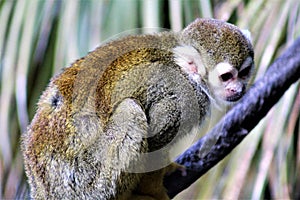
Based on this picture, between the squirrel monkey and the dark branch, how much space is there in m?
0.07

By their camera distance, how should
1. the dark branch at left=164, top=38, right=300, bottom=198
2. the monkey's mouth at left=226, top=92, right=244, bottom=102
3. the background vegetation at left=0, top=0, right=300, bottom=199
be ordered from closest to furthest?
the dark branch at left=164, top=38, right=300, bottom=198
the monkey's mouth at left=226, top=92, right=244, bottom=102
the background vegetation at left=0, top=0, right=300, bottom=199

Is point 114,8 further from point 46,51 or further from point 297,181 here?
point 297,181

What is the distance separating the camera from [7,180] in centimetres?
261

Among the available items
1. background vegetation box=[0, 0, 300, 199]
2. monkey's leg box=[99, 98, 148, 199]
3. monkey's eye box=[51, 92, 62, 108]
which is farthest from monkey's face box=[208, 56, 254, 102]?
background vegetation box=[0, 0, 300, 199]

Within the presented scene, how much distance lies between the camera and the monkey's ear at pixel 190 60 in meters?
1.86

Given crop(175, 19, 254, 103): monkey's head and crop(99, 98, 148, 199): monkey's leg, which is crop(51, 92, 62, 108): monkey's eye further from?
crop(175, 19, 254, 103): monkey's head

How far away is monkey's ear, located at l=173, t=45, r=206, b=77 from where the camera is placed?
1.86 metres

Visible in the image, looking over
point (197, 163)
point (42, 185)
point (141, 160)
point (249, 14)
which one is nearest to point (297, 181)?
point (249, 14)

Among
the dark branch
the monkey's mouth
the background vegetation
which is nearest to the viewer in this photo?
the dark branch

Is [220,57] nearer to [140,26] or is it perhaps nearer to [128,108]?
[128,108]

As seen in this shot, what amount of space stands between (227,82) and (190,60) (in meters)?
0.13

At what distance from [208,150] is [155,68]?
0.29 m

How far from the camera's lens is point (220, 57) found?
6.08 ft

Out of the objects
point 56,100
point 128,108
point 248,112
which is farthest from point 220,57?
point 56,100
